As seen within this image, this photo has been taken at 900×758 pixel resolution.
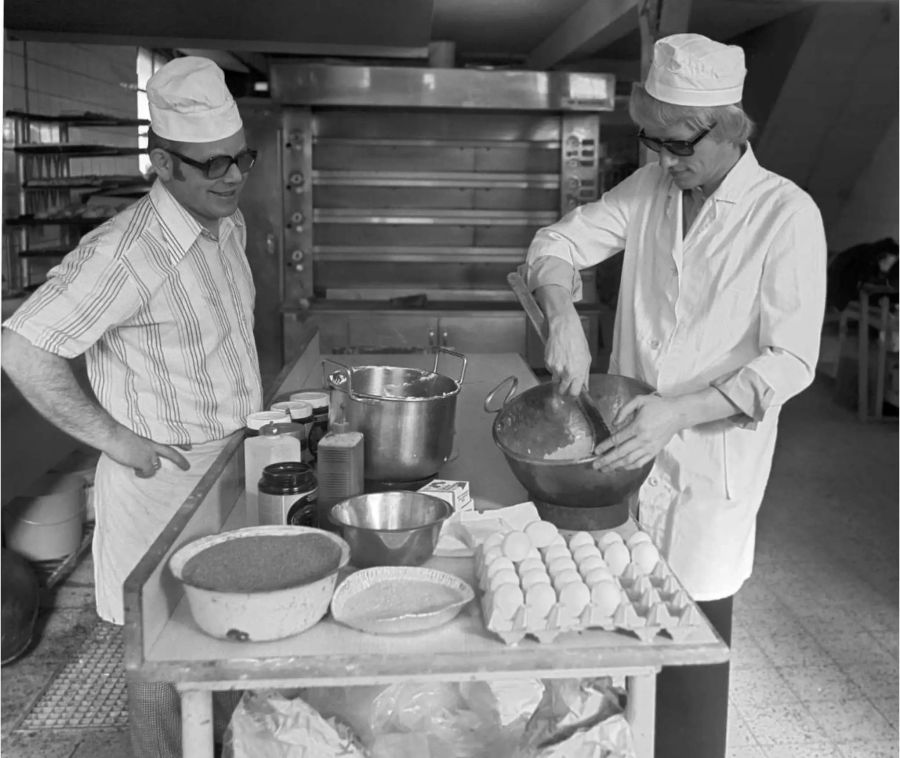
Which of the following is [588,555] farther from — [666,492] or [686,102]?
[686,102]

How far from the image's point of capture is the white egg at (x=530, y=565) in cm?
154

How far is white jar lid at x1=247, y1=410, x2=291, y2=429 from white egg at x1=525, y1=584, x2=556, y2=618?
0.81 meters

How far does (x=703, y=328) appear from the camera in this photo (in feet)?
6.69

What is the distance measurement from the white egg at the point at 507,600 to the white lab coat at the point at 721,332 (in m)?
0.69

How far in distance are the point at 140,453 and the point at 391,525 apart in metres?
0.70

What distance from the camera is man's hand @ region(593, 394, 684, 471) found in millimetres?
1748

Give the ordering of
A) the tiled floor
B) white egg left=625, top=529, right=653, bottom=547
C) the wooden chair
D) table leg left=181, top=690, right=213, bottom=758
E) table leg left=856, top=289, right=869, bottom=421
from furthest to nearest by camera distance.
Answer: table leg left=856, top=289, right=869, bottom=421, the wooden chair, the tiled floor, white egg left=625, top=529, right=653, bottom=547, table leg left=181, top=690, right=213, bottom=758

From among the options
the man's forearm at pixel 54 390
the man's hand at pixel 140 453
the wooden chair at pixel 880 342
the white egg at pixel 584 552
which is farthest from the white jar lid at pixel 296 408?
the wooden chair at pixel 880 342

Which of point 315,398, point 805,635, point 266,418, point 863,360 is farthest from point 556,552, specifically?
point 863,360

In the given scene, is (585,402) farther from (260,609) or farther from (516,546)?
(260,609)

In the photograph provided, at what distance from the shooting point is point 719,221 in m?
2.03

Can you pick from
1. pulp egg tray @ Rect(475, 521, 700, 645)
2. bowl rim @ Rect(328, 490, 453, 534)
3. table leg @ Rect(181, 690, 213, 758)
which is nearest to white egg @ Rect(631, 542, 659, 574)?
pulp egg tray @ Rect(475, 521, 700, 645)

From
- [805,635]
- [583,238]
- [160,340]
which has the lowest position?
[805,635]

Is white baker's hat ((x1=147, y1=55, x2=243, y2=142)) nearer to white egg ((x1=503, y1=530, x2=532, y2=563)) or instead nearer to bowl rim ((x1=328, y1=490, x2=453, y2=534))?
bowl rim ((x1=328, y1=490, x2=453, y2=534))
